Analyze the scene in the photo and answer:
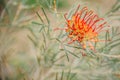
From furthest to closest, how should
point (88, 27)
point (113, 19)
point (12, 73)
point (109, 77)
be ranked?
1. point (12, 73)
2. point (109, 77)
3. point (113, 19)
4. point (88, 27)

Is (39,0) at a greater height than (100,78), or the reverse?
(39,0)

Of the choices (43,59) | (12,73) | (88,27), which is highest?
(88,27)

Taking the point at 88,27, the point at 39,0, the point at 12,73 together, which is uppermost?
the point at 39,0

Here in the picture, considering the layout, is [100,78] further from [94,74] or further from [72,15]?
[72,15]

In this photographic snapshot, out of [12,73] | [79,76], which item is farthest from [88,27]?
[12,73]

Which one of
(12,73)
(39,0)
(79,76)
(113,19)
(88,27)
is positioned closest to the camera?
(88,27)

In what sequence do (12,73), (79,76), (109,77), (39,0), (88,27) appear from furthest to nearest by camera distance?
(12,73)
(79,76)
(109,77)
(39,0)
(88,27)

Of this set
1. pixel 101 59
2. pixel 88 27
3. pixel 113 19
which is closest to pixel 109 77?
pixel 101 59

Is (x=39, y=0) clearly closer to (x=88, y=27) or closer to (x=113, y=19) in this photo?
(x=88, y=27)

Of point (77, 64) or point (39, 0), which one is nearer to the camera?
point (39, 0)
